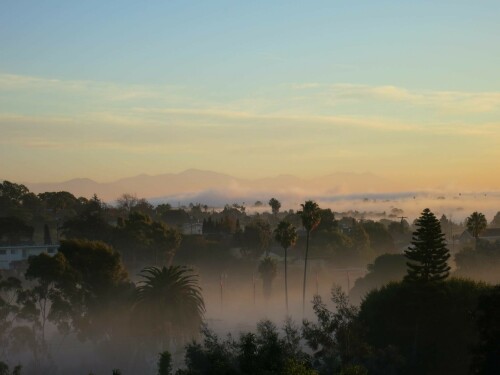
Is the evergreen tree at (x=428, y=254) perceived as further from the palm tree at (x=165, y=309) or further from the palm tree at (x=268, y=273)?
the palm tree at (x=268, y=273)

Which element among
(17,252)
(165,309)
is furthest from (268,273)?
(165,309)

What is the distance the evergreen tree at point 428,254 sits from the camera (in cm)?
6900

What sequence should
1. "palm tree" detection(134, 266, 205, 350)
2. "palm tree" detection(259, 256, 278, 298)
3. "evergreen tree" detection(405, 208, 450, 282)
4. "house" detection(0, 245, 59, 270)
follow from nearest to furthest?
1. "evergreen tree" detection(405, 208, 450, 282)
2. "palm tree" detection(134, 266, 205, 350)
3. "house" detection(0, 245, 59, 270)
4. "palm tree" detection(259, 256, 278, 298)

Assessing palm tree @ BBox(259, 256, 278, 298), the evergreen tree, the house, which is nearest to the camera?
the evergreen tree

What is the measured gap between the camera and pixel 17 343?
85875 mm

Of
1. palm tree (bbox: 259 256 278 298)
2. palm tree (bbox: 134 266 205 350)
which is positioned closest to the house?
palm tree (bbox: 259 256 278 298)

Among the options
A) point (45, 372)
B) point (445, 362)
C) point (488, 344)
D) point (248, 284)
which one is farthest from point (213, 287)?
point (488, 344)

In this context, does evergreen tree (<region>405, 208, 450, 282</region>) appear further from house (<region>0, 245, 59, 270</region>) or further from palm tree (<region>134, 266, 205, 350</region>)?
house (<region>0, 245, 59, 270</region>)

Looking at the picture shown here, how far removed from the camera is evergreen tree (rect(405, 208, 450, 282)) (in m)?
69.0

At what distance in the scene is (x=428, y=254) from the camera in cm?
6962

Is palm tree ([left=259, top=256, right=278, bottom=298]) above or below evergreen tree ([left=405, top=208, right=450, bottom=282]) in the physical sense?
below

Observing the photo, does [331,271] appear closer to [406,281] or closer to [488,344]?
[406,281]

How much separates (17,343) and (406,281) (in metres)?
38.6

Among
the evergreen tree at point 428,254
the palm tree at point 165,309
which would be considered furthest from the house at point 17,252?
the evergreen tree at point 428,254
